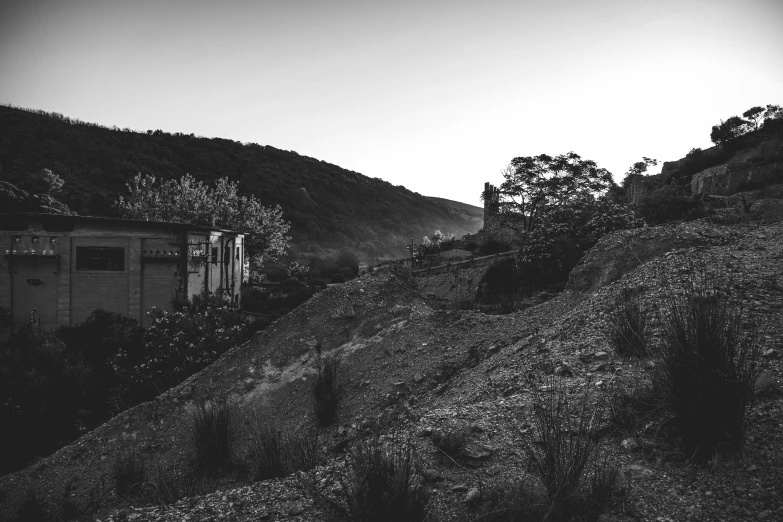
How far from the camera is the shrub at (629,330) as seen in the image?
15.4 feet

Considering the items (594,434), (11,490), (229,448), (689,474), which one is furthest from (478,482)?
(11,490)

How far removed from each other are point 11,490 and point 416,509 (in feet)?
27.9

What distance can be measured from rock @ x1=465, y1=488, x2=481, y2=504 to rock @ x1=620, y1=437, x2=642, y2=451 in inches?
47.5

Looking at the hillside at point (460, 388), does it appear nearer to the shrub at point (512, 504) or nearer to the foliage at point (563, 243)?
the shrub at point (512, 504)

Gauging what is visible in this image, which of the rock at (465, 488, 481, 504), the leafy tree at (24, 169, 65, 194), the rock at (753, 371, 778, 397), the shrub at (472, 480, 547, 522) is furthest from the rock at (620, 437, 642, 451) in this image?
the leafy tree at (24, 169, 65, 194)

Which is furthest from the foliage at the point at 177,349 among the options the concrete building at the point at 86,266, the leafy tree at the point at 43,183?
the leafy tree at the point at 43,183

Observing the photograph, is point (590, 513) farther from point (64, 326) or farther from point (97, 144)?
point (97, 144)

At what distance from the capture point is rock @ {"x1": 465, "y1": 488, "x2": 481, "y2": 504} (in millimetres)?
3178

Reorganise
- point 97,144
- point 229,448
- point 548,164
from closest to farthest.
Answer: point 229,448, point 548,164, point 97,144

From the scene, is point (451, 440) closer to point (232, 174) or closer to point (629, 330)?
point (629, 330)

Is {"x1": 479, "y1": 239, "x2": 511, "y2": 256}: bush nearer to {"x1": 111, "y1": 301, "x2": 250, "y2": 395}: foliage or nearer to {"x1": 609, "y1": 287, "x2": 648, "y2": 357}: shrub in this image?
{"x1": 111, "y1": 301, "x2": 250, "y2": 395}: foliage

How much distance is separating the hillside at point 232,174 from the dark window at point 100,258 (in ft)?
65.9

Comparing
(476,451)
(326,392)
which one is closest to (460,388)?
(476,451)

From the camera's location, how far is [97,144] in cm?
5731
